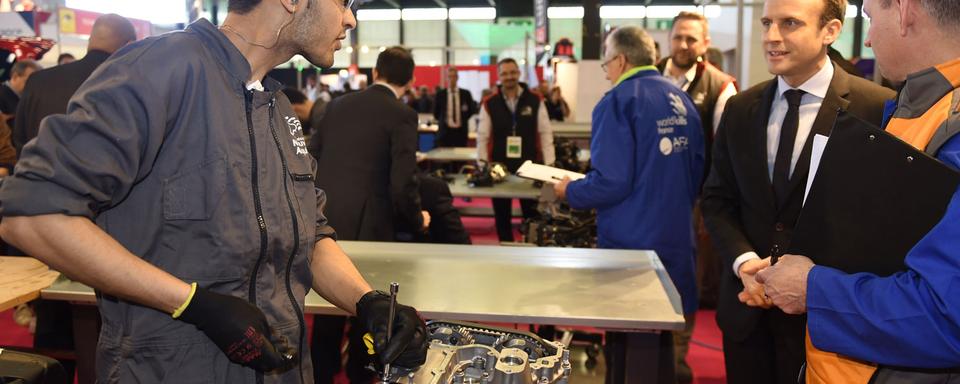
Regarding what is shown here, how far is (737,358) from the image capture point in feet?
7.09

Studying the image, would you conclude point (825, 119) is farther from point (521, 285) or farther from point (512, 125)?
point (512, 125)

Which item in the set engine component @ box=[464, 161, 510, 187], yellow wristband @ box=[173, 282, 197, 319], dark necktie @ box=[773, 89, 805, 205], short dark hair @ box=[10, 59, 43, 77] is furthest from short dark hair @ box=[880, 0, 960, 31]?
short dark hair @ box=[10, 59, 43, 77]

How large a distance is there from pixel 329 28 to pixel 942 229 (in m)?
1.03

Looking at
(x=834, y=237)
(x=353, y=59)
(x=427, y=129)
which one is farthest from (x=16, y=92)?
(x=353, y=59)

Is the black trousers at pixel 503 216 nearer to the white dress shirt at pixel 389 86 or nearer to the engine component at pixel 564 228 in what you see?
the engine component at pixel 564 228

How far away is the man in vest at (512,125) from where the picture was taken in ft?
19.2

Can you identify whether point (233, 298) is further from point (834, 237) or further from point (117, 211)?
point (834, 237)

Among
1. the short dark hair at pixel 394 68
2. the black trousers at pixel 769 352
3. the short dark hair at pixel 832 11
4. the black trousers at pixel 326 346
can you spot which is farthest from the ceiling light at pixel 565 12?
the black trousers at pixel 769 352

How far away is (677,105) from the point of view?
2.79 m

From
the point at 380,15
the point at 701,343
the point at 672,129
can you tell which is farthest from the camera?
the point at 380,15

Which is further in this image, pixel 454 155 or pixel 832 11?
pixel 454 155

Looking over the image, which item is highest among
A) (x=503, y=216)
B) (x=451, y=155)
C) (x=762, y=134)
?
(x=762, y=134)

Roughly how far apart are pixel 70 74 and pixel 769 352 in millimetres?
3316

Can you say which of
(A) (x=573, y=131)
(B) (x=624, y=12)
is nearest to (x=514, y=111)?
(A) (x=573, y=131)
